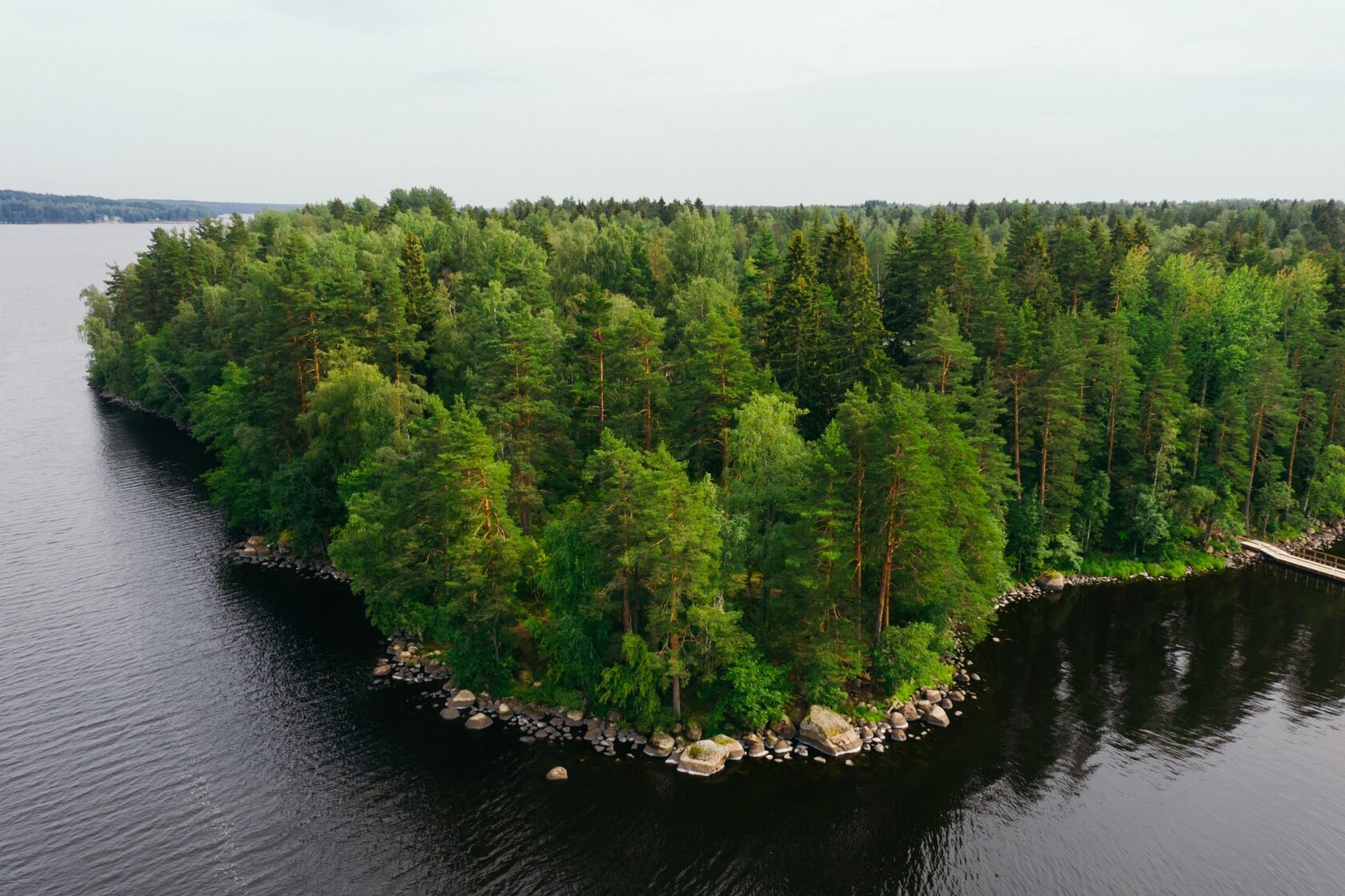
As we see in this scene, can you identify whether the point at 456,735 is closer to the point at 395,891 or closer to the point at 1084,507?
the point at 395,891

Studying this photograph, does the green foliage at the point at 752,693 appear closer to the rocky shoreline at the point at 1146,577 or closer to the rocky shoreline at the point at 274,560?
the rocky shoreline at the point at 1146,577

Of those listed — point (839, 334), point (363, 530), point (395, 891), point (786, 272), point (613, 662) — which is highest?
point (786, 272)

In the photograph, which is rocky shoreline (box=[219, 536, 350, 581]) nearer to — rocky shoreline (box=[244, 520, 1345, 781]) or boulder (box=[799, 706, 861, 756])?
rocky shoreline (box=[244, 520, 1345, 781])

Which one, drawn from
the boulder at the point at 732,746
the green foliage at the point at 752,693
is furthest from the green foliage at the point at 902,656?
the boulder at the point at 732,746

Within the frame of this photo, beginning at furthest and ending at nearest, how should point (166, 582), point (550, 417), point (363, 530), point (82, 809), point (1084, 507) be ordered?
point (1084, 507) → point (166, 582) → point (550, 417) → point (363, 530) → point (82, 809)

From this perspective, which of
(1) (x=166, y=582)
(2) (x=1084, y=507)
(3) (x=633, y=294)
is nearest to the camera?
(1) (x=166, y=582)

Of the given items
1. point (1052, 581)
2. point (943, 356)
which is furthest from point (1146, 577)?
point (943, 356)

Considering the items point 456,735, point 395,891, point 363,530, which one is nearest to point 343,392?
point 363,530
